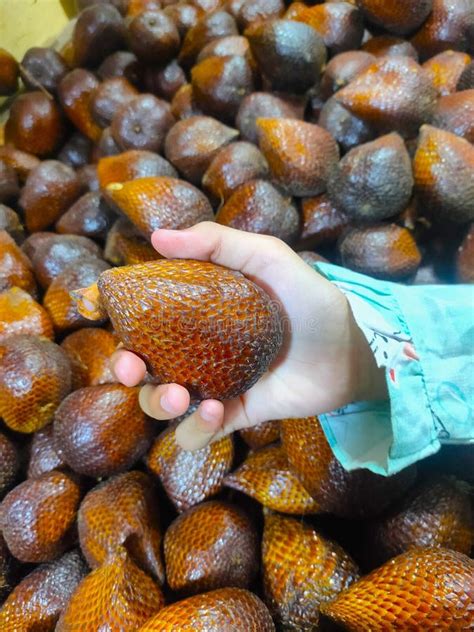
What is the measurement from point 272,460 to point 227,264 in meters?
0.60

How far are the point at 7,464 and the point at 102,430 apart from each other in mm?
374

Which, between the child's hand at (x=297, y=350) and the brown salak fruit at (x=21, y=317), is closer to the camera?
the child's hand at (x=297, y=350)

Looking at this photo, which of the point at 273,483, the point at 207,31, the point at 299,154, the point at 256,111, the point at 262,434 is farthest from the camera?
the point at 207,31

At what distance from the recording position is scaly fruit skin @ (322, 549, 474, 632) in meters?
0.97

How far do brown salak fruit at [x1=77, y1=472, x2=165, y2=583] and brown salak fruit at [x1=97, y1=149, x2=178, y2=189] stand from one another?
47.2 inches

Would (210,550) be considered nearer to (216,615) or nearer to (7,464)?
(216,615)

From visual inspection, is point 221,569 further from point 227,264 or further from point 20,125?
point 20,125

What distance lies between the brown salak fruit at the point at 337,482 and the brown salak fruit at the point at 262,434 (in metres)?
0.15

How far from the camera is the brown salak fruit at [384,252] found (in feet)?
5.72

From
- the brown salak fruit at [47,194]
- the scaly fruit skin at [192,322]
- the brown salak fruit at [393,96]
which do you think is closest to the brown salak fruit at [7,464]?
the scaly fruit skin at [192,322]

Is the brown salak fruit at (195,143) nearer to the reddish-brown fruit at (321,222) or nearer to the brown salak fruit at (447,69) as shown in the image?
the reddish-brown fruit at (321,222)

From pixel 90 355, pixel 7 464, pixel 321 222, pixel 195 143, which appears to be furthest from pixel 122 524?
pixel 195 143

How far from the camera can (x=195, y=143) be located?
6.86 ft

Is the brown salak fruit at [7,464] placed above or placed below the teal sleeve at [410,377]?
below
